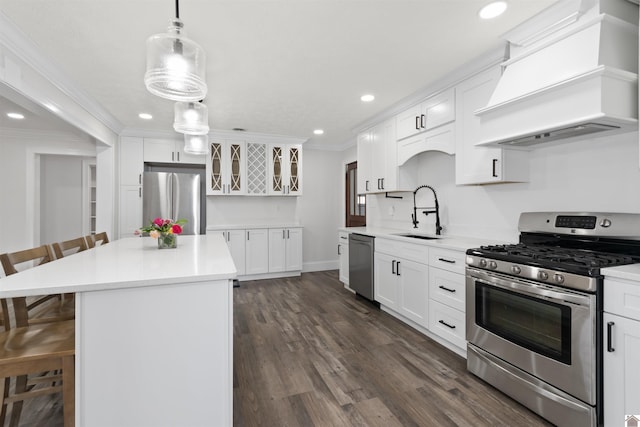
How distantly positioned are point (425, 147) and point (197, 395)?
287cm

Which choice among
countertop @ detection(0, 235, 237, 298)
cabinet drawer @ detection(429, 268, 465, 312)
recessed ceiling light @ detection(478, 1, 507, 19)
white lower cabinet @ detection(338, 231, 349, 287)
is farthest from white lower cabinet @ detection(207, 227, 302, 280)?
recessed ceiling light @ detection(478, 1, 507, 19)

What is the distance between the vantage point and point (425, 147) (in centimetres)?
315

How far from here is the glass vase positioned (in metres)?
2.41

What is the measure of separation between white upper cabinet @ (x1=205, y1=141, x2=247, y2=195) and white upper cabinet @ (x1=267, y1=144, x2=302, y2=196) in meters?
0.45

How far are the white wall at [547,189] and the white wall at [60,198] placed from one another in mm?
5841

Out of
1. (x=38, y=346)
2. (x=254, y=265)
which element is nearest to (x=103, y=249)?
(x=38, y=346)

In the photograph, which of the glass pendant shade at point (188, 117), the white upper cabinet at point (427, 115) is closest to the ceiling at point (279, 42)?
the white upper cabinet at point (427, 115)

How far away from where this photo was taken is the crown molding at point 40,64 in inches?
80.2

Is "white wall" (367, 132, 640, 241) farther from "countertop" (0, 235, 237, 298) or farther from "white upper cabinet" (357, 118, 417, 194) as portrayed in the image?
"countertop" (0, 235, 237, 298)

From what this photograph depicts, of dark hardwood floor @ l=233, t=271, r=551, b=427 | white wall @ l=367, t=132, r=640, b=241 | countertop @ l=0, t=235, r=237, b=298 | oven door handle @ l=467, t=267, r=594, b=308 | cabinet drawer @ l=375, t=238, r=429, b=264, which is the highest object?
white wall @ l=367, t=132, r=640, b=241

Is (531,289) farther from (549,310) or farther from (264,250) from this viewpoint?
(264,250)

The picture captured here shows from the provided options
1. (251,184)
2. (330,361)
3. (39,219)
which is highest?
(251,184)

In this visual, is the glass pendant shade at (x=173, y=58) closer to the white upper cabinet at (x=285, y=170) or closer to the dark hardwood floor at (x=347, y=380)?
the dark hardwood floor at (x=347, y=380)

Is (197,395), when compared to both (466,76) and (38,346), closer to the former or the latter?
(38,346)
